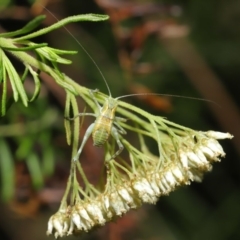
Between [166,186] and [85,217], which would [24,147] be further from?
[166,186]

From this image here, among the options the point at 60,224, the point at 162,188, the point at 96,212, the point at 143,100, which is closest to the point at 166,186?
the point at 162,188

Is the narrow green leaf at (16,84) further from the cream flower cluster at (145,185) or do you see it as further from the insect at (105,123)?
the cream flower cluster at (145,185)

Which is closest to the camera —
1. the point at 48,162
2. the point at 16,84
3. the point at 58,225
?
the point at 16,84

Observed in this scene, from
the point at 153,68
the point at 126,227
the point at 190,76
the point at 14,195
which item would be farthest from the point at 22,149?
the point at 190,76

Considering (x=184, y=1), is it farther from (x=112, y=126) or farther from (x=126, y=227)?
(x=112, y=126)

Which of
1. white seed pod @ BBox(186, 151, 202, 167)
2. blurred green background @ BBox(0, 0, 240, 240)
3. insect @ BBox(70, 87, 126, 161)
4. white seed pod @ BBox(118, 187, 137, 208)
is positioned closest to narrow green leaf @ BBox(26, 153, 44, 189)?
blurred green background @ BBox(0, 0, 240, 240)
